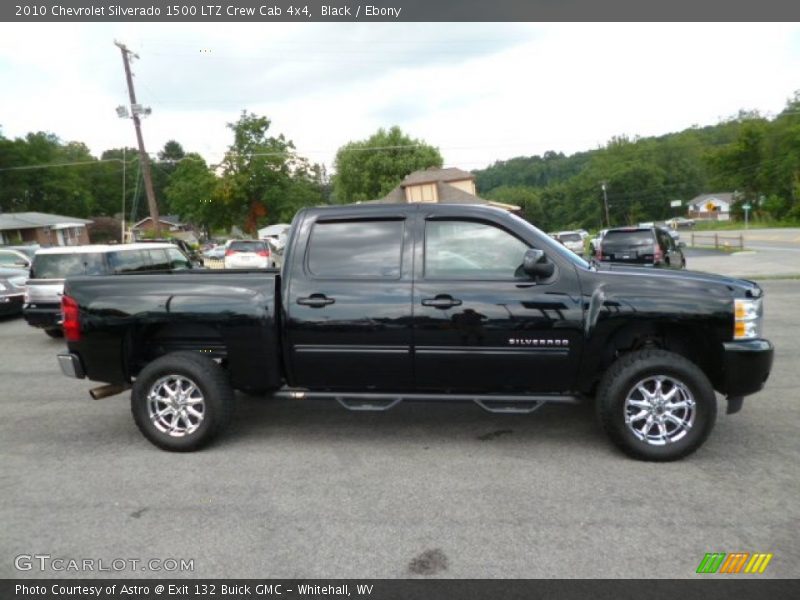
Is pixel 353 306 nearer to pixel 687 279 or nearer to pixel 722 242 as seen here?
pixel 687 279

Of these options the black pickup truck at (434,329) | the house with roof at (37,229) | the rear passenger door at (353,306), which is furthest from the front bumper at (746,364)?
the house with roof at (37,229)

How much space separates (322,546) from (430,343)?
168 cm

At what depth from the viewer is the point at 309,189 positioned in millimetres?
50125

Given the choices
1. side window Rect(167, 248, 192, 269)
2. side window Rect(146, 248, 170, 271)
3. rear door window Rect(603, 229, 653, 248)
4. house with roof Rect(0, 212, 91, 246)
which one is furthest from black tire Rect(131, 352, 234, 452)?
house with roof Rect(0, 212, 91, 246)

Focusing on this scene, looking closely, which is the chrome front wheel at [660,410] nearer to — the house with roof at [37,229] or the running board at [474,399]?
the running board at [474,399]

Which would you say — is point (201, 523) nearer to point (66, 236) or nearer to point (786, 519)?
point (786, 519)

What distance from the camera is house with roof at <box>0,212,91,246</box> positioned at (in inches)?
2030

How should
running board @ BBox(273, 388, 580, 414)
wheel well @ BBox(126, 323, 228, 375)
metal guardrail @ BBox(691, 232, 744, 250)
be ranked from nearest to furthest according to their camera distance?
running board @ BBox(273, 388, 580, 414) < wheel well @ BBox(126, 323, 228, 375) < metal guardrail @ BBox(691, 232, 744, 250)

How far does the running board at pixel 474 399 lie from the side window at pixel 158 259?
6986 millimetres

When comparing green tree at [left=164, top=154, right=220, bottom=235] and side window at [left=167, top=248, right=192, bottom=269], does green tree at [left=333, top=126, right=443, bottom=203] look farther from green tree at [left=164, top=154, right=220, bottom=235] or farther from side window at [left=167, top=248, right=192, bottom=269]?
side window at [left=167, top=248, right=192, bottom=269]

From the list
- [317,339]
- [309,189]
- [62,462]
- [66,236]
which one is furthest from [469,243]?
[66,236]
